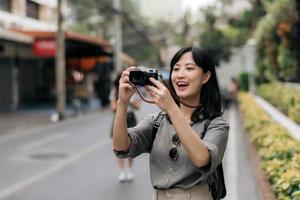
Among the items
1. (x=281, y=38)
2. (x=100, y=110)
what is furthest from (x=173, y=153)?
(x=100, y=110)

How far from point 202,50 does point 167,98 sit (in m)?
0.49

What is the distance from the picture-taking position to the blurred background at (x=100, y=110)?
7883mm

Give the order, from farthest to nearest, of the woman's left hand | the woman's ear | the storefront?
Answer: 1. the storefront
2. the woman's ear
3. the woman's left hand

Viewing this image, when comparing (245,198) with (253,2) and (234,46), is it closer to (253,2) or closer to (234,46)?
(253,2)

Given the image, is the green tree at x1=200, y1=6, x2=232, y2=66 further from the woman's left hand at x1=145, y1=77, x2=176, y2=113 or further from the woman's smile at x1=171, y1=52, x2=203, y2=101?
the woman's left hand at x1=145, y1=77, x2=176, y2=113

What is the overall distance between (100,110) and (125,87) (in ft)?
78.0

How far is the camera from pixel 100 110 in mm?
26234

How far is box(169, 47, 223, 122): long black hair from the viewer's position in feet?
8.98

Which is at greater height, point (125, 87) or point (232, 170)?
point (125, 87)

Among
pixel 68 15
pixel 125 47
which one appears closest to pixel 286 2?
pixel 68 15

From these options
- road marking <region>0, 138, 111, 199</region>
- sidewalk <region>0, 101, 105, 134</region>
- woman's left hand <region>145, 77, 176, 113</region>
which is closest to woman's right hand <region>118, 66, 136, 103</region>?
woman's left hand <region>145, 77, 176, 113</region>

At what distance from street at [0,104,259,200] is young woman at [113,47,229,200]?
15.2 feet

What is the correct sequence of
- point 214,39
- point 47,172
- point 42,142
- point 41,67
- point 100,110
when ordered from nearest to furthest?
point 47,172
point 42,142
point 100,110
point 214,39
point 41,67

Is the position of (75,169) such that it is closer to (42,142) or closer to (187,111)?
(42,142)
